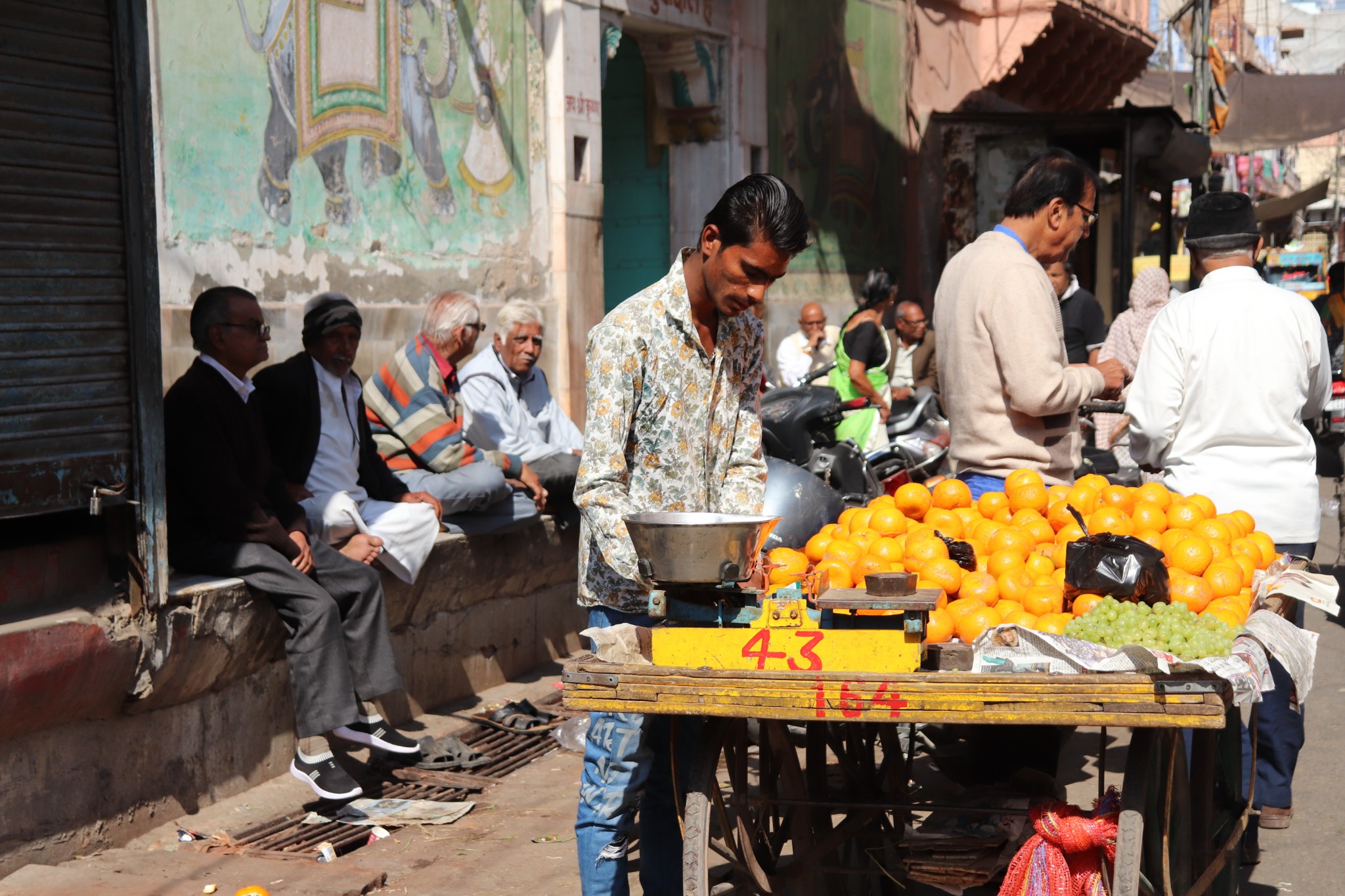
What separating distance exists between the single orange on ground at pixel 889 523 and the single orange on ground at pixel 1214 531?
0.74 metres

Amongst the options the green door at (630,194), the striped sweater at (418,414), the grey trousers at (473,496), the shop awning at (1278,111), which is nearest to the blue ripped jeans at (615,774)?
the grey trousers at (473,496)

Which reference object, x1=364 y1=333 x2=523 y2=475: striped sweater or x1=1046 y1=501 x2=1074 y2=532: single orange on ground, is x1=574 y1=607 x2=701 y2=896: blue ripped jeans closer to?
x1=1046 y1=501 x2=1074 y2=532: single orange on ground

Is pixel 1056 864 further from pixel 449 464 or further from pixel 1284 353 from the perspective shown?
pixel 449 464

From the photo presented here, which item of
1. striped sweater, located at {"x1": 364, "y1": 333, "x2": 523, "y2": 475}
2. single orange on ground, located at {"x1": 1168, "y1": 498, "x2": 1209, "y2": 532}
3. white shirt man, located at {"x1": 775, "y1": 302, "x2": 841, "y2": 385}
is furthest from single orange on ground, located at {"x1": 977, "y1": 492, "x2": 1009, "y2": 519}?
white shirt man, located at {"x1": 775, "y1": 302, "x2": 841, "y2": 385}

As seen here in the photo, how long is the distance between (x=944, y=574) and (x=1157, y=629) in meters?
0.62

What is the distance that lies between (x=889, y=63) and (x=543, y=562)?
30.2 ft

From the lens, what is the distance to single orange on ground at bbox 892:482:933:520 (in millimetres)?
3771

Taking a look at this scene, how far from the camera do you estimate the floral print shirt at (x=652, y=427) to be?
114 inches

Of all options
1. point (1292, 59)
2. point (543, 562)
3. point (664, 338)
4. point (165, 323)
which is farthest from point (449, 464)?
point (1292, 59)

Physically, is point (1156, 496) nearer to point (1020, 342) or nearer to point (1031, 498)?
point (1031, 498)

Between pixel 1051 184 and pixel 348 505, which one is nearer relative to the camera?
pixel 1051 184

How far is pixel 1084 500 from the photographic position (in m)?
3.63

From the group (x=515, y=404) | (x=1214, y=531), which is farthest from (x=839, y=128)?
(x=1214, y=531)

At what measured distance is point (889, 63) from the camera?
1391cm
